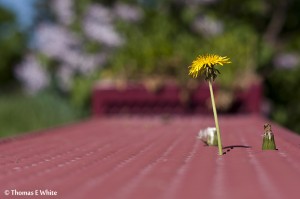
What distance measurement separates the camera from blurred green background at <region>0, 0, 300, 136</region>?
20.0 m

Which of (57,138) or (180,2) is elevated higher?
(180,2)

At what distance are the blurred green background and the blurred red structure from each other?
2.12 metres

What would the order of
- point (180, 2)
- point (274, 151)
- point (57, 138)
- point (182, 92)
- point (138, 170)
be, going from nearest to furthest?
point (138, 170), point (274, 151), point (57, 138), point (182, 92), point (180, 2)

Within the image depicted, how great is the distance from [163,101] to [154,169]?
10903 mm

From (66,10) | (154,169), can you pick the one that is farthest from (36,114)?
(154,169)

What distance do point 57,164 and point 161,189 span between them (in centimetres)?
192

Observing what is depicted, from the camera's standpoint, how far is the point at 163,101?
53.2ft

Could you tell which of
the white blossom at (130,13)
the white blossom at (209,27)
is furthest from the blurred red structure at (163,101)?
the white blossom at (130,13)

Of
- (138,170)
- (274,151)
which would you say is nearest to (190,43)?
(274,151)

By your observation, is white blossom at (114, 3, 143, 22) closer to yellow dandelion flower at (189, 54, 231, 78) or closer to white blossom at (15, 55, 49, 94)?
white blossom at (15, 55, 49, 94)

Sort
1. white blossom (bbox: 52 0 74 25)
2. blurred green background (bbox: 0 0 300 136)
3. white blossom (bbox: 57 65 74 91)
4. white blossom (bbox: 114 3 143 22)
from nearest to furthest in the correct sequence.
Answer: blurred green background (bbox: 0 0 300 136) → white blossom (bbox: 114 3 143 22) → white blossom (bbox: 57 65 74 91) → white blossom (bbox: 52 0 74 25)

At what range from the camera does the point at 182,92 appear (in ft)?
52.3

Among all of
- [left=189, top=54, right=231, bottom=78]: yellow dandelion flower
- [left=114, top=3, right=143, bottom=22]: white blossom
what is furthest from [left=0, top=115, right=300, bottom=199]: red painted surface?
[left=114, top=3, right=143, bottom=22]: white blossom

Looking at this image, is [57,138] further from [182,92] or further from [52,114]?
[52,114]
